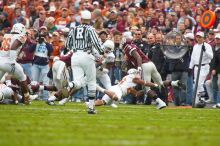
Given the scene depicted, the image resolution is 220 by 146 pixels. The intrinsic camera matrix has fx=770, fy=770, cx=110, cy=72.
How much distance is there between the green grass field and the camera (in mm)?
9758

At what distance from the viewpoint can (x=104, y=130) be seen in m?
11.5

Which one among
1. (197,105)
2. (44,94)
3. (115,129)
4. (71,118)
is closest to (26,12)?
(44,94)

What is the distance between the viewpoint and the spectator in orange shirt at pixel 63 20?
27.4 m

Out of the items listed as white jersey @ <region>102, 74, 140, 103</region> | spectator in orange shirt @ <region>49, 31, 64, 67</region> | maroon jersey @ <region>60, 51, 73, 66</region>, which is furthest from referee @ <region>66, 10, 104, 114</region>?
spectator in orange shirt @ <region>49, 31, 64, 67</region>

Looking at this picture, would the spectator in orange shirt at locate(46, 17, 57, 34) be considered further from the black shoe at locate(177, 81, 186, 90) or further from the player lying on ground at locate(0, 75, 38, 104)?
the black shoe at locate(177, 81, 186, 90)

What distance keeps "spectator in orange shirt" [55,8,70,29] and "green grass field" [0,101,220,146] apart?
40.2 ft

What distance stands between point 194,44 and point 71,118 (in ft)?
30.0

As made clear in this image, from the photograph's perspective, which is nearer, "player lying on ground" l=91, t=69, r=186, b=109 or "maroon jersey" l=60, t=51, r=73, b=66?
"player lying on ground" l=91, t=69, r=186, b=109

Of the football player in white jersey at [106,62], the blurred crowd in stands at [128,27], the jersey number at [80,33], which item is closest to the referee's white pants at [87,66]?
the jersey number at [80,33]

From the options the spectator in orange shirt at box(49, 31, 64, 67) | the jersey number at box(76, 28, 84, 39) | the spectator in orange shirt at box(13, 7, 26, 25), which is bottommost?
the spectator in orange shirt at box(49, 31, 64, 67)

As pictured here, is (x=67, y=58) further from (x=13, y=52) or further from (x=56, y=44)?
(x=56, y=44)

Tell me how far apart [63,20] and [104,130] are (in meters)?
16.5

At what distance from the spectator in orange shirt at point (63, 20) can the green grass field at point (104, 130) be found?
12.3 meters

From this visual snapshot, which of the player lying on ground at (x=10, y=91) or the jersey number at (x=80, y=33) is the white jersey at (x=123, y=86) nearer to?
A: the player lying on ground at (x=10, y=91)
